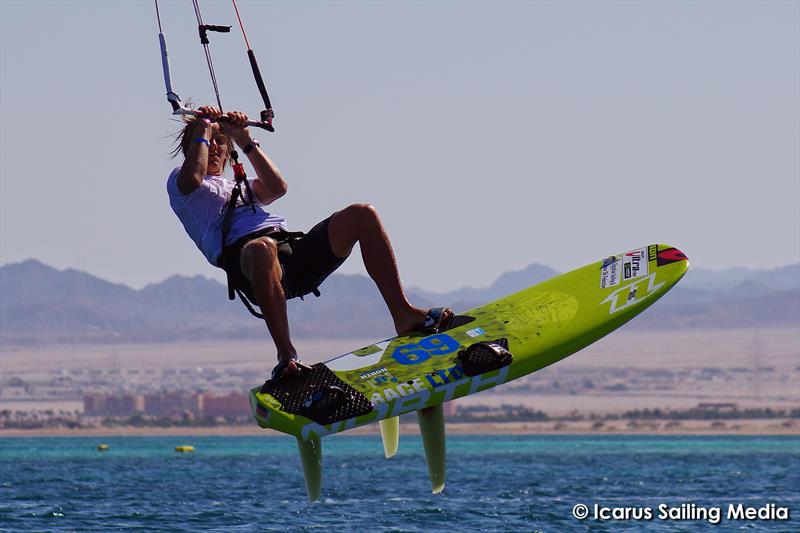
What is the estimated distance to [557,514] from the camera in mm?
36875

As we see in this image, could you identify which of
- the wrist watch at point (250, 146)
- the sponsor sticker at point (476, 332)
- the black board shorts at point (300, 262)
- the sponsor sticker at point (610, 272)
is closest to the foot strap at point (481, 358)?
the sponsor sticker at point (476, 332)

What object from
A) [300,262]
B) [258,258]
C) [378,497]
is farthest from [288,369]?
[378,497]

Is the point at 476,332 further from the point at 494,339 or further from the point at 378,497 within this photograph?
the point at 378,497

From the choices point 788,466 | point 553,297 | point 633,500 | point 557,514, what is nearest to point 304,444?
point 553,297

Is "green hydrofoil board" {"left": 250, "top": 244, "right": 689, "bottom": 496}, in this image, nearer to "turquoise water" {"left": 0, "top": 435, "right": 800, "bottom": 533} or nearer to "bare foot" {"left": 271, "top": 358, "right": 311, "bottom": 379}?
"bare foot" {"left": 271, "top": 358, "right": 311, "bottom": 379}

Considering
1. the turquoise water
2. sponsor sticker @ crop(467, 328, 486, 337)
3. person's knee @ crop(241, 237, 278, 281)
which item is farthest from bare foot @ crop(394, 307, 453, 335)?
the turquoise water

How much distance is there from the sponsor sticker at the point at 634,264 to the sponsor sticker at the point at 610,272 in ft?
0.19

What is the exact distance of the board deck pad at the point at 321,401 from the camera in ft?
36.4

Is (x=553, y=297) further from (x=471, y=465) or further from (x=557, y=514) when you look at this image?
(x=471, y=465)

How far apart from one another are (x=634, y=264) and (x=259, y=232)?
351 centimetres

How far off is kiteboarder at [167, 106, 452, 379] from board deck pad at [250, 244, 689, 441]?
0.50 metres

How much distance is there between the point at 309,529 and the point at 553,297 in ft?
63.3

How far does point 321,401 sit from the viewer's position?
11.1m

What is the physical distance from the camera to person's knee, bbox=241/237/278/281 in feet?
36.1
